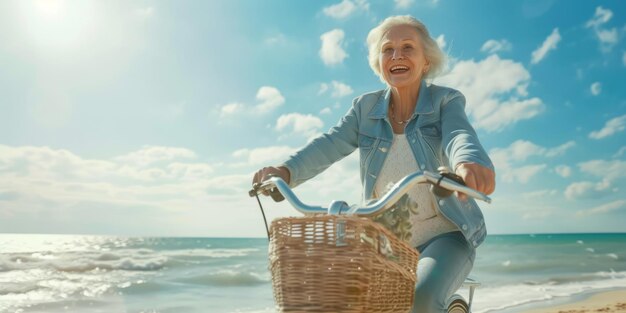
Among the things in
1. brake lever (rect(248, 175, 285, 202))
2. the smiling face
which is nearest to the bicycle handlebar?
brake lever (rect(248, 175, 285, 202))

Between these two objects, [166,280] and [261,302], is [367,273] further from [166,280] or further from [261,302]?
[166,280]

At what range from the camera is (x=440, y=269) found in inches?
84.9

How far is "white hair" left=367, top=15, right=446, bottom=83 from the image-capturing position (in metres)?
2.72

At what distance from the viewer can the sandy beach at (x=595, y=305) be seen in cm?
904

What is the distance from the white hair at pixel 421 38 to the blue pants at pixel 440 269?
83cm

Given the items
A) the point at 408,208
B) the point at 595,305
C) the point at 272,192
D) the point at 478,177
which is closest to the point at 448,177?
the point at 478,177

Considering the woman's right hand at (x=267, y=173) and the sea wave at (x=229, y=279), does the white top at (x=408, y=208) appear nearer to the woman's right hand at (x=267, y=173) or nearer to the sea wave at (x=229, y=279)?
the woman's right hand at (x=267, y=173)

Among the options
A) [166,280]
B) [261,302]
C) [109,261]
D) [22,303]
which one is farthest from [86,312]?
[109,261]

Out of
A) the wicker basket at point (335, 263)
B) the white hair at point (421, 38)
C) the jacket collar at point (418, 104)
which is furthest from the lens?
the white hair at point (421, 38)

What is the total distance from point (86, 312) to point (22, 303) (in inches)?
56.9

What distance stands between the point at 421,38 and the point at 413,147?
0.52 m

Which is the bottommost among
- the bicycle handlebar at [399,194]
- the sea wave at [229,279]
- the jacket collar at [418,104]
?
the sea wave at [229,279]

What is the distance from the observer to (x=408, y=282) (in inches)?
72.2

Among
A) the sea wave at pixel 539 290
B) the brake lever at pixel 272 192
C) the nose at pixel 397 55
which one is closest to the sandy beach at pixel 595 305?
the sea wave at pixel 539 290
